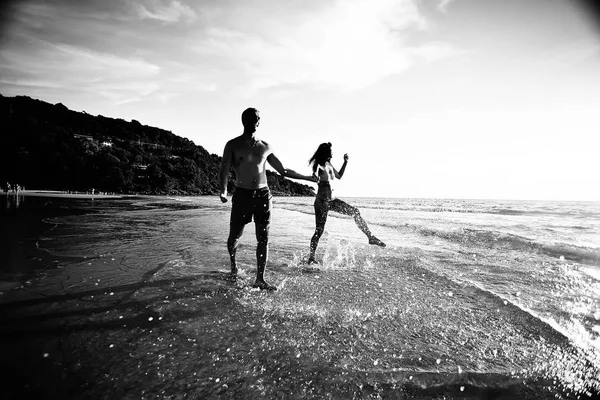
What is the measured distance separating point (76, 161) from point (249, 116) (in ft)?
200

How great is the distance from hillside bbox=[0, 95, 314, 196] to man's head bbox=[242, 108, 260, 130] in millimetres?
20288

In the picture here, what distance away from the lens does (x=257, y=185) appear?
3914mm

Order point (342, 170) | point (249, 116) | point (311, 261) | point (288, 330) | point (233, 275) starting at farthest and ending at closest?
point (342, 170), point (311, 261), point (233, 275), point (249, 116), point (288, 330)

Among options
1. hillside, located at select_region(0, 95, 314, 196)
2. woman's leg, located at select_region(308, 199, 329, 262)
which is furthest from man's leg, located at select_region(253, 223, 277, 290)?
hillside, located at select_region(0, 95, 314, 196)

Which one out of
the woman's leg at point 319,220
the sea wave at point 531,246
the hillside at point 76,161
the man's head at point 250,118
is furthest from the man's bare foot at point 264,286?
the hillside at point 76,161

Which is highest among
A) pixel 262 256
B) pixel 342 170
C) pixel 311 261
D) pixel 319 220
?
pixel 342 170

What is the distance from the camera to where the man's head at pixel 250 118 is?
3855 millimetres

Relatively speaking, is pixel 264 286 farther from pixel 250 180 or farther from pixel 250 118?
pixel 250 118

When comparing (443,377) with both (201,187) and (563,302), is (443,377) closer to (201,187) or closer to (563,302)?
(563,302)

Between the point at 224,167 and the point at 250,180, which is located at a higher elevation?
the point at 224,167

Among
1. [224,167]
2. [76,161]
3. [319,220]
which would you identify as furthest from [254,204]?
[76,161]

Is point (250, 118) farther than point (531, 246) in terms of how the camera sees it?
No

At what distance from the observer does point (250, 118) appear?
3.86m

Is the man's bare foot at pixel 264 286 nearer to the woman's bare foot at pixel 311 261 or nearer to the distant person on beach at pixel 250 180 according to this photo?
the distant person on beach at pixel 250 180
